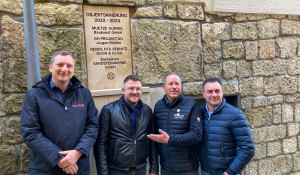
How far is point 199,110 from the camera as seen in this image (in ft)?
8.98

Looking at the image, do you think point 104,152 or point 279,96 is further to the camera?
point 279,96

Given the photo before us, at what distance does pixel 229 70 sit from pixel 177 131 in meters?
1.67

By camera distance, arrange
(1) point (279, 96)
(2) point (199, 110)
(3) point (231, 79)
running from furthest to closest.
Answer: (1) point (279, 96), (3) point (231, 79), (2) point (199, 110)

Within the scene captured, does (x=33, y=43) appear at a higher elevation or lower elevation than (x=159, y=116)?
higher

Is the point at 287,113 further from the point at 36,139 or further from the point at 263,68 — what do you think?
the point at 36,139

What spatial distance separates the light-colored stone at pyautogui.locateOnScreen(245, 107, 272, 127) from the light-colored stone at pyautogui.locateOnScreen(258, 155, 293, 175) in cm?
59

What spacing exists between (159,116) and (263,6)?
255 centimetres

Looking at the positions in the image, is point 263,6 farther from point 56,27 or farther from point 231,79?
point 56,27

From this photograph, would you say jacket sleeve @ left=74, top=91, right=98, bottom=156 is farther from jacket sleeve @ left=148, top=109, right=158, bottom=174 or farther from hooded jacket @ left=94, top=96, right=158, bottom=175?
jacket sleeve @ left=148, top=109, right=158, bottom=174

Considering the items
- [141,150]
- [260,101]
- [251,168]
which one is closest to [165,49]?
[141,150]

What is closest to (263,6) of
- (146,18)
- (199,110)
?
(146,18)

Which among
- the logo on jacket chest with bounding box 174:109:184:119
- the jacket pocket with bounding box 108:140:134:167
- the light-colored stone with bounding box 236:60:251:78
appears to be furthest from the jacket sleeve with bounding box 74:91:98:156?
the light-colored stone with bounding box 236:60:251:78

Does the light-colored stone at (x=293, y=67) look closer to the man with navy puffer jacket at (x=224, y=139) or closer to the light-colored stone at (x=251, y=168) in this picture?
the light-colored stone at (x=251, y=168)

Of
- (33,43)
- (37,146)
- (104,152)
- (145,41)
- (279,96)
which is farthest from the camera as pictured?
(279,96)
